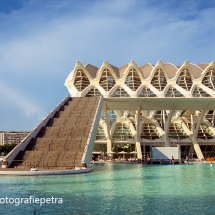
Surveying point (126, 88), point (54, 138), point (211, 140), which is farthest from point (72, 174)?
point (211, 140)

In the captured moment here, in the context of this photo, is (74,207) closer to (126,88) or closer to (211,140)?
(126,88)

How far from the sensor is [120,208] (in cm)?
920

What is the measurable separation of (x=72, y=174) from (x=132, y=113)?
35.5 meters

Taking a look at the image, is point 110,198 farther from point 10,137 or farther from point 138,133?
point 10,137

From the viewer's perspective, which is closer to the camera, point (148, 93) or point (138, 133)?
point (138, 133)

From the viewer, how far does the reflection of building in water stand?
155 feet

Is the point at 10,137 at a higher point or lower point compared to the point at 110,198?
higher

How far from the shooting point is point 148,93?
49.5 meters

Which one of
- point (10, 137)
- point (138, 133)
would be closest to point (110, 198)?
point (138, 133)

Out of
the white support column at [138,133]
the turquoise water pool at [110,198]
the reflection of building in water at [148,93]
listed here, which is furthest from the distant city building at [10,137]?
the turquoise water pool at [110,198]

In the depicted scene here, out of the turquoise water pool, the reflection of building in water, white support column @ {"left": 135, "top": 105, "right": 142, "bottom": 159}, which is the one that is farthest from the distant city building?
the turquoise water pool

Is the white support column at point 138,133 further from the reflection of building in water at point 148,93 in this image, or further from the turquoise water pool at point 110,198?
the turquoise water pool at point 110,198

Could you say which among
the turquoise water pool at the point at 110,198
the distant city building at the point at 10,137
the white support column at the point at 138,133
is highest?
the distant city building at the point at 10,137

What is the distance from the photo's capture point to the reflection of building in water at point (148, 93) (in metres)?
47.1
